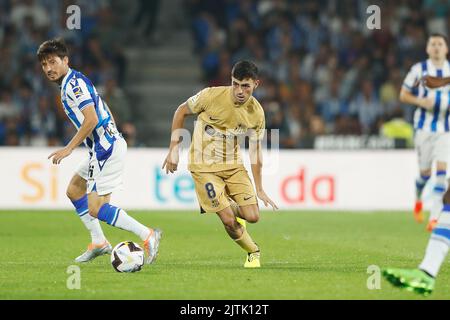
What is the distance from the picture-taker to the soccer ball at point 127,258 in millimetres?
9469

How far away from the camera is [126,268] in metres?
9.47

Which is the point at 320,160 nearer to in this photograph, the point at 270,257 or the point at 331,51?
the point at 331,51

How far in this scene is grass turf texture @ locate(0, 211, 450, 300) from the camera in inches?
324

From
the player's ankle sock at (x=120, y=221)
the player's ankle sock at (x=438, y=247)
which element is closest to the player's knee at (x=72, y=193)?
the player's ankle sock at (x=120, y=221)

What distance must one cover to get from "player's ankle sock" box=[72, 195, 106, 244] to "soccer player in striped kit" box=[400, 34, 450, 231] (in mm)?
4643

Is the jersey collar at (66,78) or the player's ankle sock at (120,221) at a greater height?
the jersey collar at (66,78)

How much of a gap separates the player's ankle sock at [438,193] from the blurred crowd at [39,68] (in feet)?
21.9

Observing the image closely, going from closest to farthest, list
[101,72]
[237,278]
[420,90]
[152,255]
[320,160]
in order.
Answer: [237,278]
[152,255]
[420,90]
[320,160]
[101,72]

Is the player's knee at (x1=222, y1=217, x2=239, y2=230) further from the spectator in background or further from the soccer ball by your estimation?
the spectator in background

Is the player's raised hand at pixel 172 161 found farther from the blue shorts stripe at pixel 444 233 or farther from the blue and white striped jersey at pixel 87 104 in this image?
the blue shorts stripe at pixel 444 233

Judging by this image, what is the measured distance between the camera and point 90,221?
10680 mm

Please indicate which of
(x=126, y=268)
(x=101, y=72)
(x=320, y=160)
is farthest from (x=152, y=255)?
(x=101, y=72)
